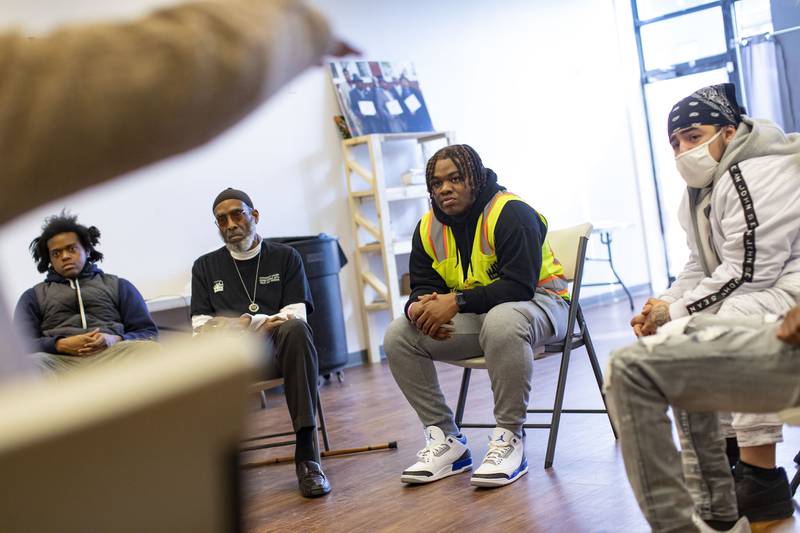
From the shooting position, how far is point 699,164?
103 inches

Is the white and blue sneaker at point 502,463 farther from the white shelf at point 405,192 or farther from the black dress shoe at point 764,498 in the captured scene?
the white shelf at point 405,192

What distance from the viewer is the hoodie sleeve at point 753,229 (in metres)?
2.40

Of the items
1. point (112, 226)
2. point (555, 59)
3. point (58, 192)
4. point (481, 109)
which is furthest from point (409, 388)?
point (555, 59)

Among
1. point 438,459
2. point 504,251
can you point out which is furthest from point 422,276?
point 438,459

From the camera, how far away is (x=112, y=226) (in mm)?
5859

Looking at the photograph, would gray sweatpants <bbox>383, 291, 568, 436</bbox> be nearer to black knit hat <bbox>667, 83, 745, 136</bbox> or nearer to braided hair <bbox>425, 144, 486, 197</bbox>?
braided hair <bbox>425, 144, 486, 197</bbox>

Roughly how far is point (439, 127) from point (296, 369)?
16.2 feet

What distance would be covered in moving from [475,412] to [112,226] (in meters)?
2.78

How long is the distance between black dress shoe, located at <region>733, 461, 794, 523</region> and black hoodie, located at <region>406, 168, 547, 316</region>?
1075 millimetres

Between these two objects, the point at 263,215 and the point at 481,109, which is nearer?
the point at 263,215

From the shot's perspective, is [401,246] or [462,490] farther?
[401,246]

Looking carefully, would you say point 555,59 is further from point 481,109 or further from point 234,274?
point 234,274

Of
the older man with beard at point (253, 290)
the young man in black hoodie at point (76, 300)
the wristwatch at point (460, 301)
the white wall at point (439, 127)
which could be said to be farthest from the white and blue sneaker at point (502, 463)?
the white wall at point (439, 127)

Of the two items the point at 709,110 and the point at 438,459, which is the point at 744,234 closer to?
the point at 709,110
